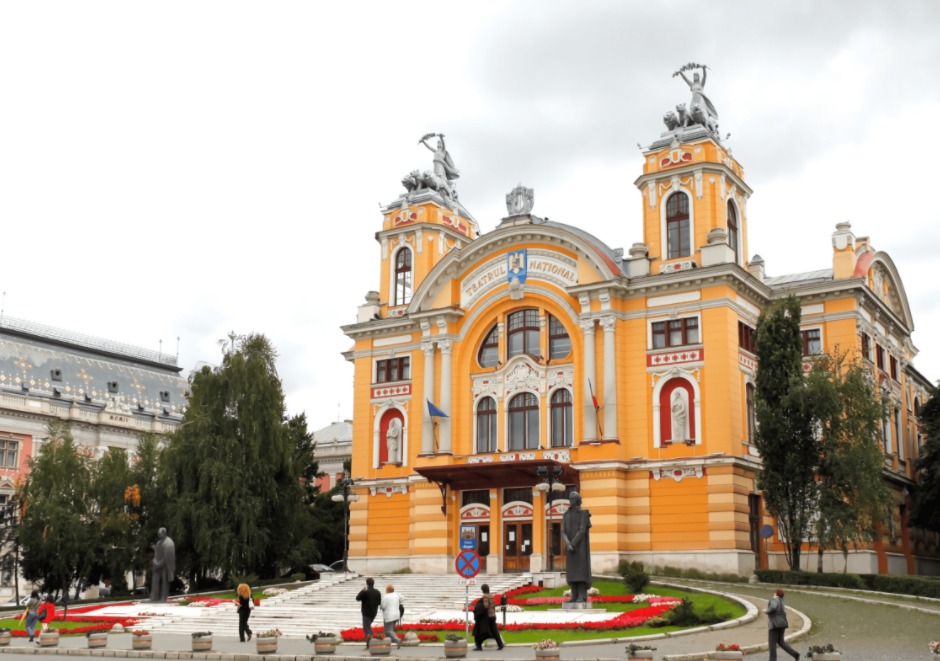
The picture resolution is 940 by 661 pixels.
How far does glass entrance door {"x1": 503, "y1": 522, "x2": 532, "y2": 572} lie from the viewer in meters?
48.4

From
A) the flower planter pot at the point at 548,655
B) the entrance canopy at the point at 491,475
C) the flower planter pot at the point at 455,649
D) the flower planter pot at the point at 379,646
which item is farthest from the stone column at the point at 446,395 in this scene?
the flower planter pot at the point at 548,655

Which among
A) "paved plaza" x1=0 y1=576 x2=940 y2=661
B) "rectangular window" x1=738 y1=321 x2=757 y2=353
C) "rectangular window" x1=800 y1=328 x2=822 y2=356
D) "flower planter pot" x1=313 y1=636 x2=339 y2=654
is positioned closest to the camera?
"paved plaza" x1=0 y1=576 x2=940 y2=661

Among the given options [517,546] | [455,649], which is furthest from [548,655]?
[517,546]


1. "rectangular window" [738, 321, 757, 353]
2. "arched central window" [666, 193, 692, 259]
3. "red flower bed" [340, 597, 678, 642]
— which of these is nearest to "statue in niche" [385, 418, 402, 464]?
"arched central window" [666, 193, 692, 259]

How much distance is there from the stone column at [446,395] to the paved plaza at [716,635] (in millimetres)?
14707

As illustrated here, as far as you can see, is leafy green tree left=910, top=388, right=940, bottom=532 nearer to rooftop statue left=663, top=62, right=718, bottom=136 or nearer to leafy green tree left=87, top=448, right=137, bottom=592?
rooftop statue left=663, top=62, right=718, bottom=136

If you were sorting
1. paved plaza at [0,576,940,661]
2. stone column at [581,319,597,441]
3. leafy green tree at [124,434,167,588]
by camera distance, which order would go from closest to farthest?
paved plaza at [0,576,940,661] → stone column at [581,319,597,441] → leafy green tree at [124,434,167,588]

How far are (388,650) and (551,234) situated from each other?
28636mm

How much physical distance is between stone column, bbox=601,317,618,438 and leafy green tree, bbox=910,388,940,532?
1711cm

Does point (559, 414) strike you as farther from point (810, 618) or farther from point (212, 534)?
point (810, 618)

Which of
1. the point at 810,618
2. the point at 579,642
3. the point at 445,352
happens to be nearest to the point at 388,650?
the point at 579,642

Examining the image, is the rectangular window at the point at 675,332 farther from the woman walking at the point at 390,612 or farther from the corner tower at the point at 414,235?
the woman walking at the point at 390,612

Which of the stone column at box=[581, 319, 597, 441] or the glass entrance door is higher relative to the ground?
the stone column at box=[581, 319, 597, 441]

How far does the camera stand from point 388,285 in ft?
190
